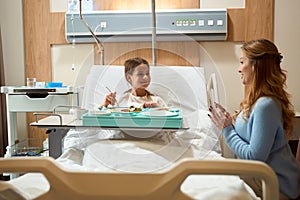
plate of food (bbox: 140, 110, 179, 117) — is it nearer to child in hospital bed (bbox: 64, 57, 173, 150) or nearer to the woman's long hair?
child in hospital bed (bbox: 64, 57, 173, 150)

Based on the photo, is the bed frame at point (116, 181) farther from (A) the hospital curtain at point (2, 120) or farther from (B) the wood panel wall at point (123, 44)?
(A) the hospital curtain at point (2, 120)

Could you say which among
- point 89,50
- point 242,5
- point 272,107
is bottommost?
point 272,107

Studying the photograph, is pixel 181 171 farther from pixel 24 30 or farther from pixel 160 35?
pixel 24 30

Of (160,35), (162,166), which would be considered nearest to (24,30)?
(160,35)

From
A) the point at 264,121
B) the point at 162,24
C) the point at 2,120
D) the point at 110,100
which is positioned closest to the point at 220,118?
the point at 264,121

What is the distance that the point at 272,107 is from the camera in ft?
4.60

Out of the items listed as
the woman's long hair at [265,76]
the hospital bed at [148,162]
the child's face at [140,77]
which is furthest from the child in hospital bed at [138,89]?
the woman's long hair at [265,76]

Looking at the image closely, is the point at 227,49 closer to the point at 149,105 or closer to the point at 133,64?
the point at 133,64

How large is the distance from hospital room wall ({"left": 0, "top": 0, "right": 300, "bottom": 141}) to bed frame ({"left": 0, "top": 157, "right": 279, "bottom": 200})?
2087 mm

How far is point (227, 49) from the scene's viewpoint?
3.01m

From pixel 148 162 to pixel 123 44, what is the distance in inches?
66.9

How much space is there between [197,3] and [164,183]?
2346mm

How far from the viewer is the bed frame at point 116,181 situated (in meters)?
0.88

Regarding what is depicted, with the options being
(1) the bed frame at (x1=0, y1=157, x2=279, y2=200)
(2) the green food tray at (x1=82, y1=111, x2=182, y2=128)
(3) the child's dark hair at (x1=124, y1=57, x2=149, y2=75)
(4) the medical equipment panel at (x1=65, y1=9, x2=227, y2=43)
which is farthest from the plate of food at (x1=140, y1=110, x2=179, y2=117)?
(4) the medical equipment panel at (x1=65, y1=9, x2=227, y2=43)
